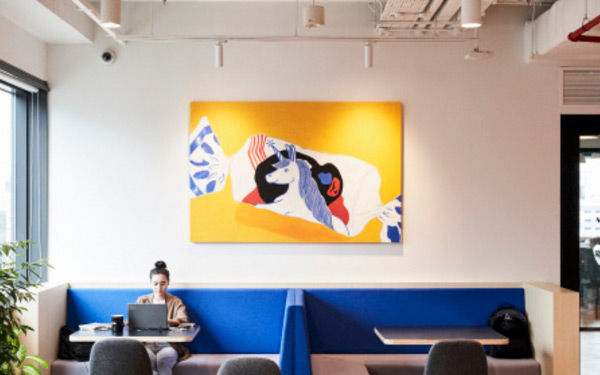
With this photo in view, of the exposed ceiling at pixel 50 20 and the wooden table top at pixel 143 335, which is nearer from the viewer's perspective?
the wooden table top at pixel 143 335

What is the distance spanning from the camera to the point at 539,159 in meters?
5.24

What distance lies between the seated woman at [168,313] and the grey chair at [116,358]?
2.11ft

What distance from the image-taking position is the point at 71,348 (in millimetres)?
4762

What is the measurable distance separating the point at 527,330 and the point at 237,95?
324cm

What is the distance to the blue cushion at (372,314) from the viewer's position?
5008 mm

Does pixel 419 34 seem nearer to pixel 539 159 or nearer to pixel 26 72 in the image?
pixel 539 159

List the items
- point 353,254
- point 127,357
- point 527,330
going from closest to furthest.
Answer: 1. point 127,357
2. point 527,330
3. point 353,254

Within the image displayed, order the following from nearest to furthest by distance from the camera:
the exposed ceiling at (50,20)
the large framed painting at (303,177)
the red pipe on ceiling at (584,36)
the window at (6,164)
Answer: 1. the red pipe on ceiling at (584,36)
2. the exposed ceiling at (50,20)
3. the window at (6,164)
4. the large framed painting at (303,177)

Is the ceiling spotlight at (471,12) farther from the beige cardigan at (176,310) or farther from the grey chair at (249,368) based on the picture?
the beige cardigan at (176,310)

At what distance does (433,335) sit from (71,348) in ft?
9.68

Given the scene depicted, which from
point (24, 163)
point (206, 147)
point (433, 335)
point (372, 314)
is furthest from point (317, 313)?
point (24, 163)

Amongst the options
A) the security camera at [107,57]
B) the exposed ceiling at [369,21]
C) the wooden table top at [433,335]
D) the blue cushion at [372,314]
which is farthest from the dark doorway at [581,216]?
the security camera at [107,57]

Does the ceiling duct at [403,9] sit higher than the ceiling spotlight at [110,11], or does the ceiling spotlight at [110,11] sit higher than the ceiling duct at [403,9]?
the ceiling duct at [403,9]

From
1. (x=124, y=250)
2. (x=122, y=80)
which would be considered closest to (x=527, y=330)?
(x=124, y=250)
